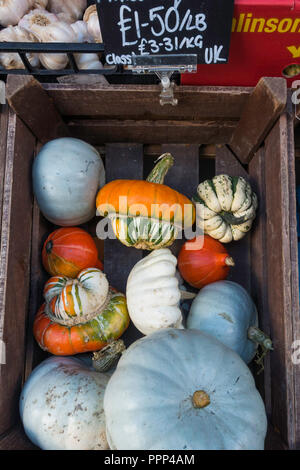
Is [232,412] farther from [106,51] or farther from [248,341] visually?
[106,51]

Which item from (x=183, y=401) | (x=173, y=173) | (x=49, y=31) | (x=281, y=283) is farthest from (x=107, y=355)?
(x=49, y=31)

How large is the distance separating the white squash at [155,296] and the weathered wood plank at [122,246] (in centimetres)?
28

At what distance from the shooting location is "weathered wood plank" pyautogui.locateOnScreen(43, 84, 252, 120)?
1359 millimetres

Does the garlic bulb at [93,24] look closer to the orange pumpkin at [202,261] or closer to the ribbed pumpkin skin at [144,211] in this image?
the ribbed pumpkin skin at [144,211]

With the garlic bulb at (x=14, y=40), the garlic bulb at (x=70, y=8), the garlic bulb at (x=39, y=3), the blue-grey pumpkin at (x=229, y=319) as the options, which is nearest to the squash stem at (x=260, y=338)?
the blue-grey pumpkin at (x=229, y=319)

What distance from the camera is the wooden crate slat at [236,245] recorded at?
1644mm

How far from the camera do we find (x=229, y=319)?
1.31m

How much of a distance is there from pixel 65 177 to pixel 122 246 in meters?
0.42

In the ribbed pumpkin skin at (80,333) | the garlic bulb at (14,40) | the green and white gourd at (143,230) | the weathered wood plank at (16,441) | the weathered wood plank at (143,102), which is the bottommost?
the weathered wood plank at (16,441)

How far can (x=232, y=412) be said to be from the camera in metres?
1.01

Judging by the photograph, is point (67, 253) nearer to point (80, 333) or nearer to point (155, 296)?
point (80, 333)

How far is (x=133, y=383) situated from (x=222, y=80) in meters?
1.13

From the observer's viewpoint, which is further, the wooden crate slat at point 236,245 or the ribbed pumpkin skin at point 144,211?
the wooden crate slat at point 236,245
